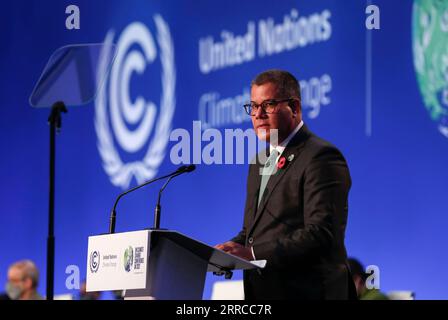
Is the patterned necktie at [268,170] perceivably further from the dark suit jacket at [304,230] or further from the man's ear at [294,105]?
the man's ear at [294,105]

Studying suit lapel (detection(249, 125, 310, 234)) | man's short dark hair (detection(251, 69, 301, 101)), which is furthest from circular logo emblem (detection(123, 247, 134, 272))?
man's short dark hair (detection(251, 69, 301, 101))

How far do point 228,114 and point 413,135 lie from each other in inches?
Answer: 50.4

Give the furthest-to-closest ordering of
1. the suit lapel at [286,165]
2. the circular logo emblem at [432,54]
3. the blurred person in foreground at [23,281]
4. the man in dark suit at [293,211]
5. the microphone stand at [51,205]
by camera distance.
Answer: the blurred person in foreground at [23,281], the circular logo emblem at [432,54], the suit lapel at [286,165], the man in dark suit at [293,211], the microphone stand at [51,205]

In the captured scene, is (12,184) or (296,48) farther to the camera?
(12,184)

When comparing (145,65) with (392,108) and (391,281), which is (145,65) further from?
(391,281)

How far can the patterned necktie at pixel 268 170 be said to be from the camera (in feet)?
13.3

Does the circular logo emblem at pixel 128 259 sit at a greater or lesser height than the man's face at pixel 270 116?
lesser

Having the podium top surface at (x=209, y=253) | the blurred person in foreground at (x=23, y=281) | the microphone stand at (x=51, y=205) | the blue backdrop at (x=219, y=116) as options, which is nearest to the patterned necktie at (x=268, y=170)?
the podium top surface at (x=209, y=253)

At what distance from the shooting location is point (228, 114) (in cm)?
607

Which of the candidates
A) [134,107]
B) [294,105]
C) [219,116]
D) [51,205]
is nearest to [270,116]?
[294,105]

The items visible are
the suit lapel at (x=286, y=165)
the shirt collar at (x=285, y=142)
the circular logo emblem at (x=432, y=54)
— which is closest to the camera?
the suit lapel at (x=286, y=165)


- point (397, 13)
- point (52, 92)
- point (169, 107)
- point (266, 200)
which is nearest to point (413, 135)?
point (397, 13)

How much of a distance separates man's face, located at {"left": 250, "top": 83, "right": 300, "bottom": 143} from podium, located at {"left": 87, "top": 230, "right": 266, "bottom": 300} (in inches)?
27.1
